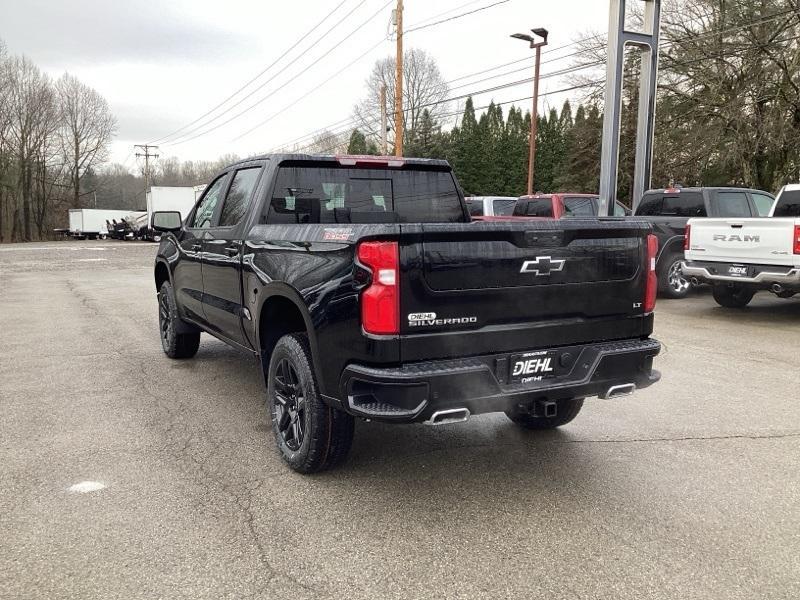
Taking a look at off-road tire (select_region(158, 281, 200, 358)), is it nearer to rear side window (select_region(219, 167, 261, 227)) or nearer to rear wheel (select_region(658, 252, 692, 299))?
rear side window (select_region(219, 167, 261, 227))

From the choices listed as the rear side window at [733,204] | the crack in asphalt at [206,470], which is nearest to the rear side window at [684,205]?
the rear side window at [733,204]

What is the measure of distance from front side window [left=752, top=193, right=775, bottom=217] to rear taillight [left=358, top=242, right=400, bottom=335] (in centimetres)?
1131

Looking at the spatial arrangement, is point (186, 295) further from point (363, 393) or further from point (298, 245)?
point (363, 393)

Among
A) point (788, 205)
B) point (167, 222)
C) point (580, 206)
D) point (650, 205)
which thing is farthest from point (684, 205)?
point (167, 222)

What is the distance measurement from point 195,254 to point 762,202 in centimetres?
1092

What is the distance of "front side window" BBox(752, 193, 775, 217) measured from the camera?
12176 mm

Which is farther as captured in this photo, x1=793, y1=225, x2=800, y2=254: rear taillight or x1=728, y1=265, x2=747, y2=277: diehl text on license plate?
x1=728, y1=265, x2=747, y2=277: diehl text on license plate

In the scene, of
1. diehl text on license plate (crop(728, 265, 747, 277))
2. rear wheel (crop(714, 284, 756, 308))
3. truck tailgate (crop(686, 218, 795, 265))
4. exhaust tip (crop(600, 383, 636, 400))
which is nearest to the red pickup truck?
rear wheel (crop(714, 284, 756, 308))

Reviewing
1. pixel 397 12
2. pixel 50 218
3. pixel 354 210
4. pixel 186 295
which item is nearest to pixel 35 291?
pixel 186 295

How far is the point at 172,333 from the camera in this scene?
6.89 meters

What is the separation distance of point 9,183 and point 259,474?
59.9 m

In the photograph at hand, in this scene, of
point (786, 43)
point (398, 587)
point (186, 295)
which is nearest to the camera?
point (398, 587)

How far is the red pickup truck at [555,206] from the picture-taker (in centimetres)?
1337

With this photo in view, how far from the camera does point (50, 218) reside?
214 ft
